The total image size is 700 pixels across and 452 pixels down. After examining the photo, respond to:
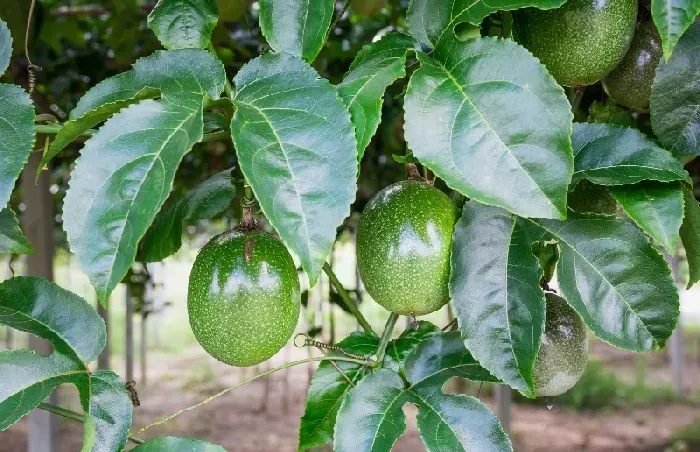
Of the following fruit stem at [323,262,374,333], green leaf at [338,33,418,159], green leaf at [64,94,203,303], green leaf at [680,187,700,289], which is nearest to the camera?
green leaf at [64,94,203,303]

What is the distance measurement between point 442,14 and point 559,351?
457 mm

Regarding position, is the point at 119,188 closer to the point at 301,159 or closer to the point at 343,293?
the point at 301,159

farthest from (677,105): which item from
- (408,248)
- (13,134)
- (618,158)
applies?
(13,134)

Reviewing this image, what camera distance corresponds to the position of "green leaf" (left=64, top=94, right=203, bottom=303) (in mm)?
506

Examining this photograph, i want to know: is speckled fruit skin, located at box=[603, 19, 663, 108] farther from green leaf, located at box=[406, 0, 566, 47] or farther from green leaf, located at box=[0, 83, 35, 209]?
green leaf, located at box=[0, 83, 35, 209]

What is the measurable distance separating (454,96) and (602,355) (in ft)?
32.5

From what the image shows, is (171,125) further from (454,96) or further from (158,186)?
(454,96)

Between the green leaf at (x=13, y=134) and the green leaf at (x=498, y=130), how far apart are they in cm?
34

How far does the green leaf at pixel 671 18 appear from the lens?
581mm

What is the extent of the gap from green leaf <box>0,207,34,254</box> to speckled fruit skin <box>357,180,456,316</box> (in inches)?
15.5

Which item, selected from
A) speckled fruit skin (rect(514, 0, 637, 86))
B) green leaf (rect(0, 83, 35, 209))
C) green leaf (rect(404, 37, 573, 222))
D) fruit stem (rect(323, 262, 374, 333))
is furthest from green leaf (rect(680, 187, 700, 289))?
green leaf (rect(0, 83, 35, 209))

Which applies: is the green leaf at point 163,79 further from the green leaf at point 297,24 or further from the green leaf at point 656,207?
the green leaf at point 656,207

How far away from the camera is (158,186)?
1.68 ft

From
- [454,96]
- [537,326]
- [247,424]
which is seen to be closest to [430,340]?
[537,326]
